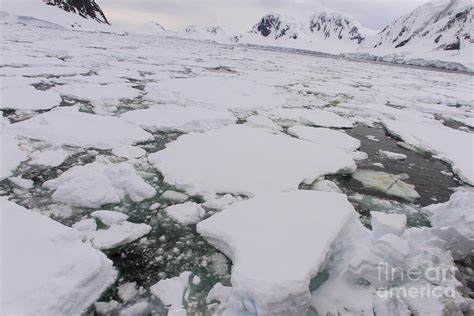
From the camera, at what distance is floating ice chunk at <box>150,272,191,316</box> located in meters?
1.73

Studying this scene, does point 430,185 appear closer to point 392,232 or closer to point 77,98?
point 392,232

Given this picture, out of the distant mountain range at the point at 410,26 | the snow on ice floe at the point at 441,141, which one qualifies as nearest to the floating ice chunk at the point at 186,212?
→ the snow on ice floe at the point at 441,141

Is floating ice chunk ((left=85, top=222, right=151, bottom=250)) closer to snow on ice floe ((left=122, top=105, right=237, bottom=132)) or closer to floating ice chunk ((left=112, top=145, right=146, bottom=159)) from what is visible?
floating ice chunk ((left=112, top=145, right=146, bottom=159))

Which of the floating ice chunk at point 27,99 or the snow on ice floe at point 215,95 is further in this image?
the snow on ice floe at point 215,95

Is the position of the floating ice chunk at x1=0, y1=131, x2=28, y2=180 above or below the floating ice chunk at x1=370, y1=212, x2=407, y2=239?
below

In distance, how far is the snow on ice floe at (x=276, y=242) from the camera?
1.58m

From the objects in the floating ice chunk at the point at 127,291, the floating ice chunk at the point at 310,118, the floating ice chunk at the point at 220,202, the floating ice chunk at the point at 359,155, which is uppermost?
the floating ice chunk at the point at 310,118

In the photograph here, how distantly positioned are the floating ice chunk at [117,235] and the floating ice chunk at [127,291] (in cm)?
37

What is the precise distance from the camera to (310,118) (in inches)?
224

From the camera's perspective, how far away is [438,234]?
2.34 m

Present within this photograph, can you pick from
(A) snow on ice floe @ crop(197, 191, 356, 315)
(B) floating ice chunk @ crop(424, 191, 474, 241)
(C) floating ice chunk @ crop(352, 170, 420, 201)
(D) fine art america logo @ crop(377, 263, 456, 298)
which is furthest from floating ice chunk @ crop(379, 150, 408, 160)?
(D) fine art america logo @ crop(377, 263, 456, 298)

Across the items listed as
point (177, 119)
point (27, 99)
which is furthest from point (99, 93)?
point (177, 119)

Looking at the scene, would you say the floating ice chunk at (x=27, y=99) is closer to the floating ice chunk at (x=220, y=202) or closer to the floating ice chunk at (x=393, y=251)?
the floating ice chunk at (x=220, y=202)

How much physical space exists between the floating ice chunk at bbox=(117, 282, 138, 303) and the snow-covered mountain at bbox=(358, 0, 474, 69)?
58357 mm
